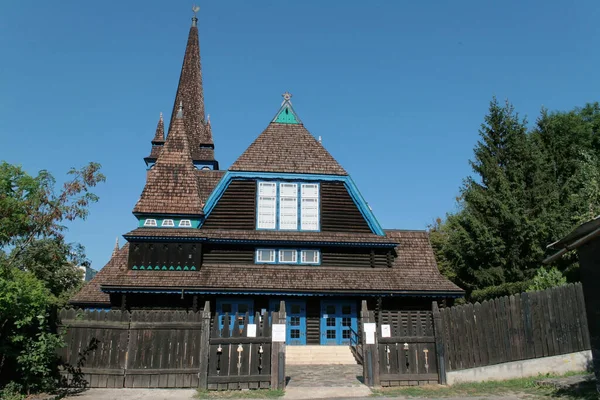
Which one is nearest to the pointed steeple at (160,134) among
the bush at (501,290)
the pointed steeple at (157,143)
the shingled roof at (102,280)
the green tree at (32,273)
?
the pointed steeple at (157,143)

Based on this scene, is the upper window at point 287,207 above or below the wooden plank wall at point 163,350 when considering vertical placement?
above

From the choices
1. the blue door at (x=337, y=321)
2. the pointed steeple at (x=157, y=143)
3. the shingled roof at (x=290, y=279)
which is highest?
the pointed steeple at (x=157, y=143)

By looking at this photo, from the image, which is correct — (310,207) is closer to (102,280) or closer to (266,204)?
(266,204)

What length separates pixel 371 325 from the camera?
41.7 ft

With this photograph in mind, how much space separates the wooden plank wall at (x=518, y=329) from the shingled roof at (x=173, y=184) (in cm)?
1362

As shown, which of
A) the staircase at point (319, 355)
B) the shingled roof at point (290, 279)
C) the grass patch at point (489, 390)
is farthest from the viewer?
the shingled roof at point (290, 279)

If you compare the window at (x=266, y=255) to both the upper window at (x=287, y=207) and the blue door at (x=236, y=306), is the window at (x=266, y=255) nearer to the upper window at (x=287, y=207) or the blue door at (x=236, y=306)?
the upper window at (x=287, y=207)

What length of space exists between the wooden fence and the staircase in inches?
248

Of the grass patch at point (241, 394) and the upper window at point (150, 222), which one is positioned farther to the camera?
the upper window at point (150, 222)

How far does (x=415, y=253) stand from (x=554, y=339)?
469 inches

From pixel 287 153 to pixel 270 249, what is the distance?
5286 mm

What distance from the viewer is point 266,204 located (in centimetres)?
2355

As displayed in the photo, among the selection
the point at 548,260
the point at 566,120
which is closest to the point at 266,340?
the point at 548,260

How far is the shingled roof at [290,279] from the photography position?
20516 millimetres
